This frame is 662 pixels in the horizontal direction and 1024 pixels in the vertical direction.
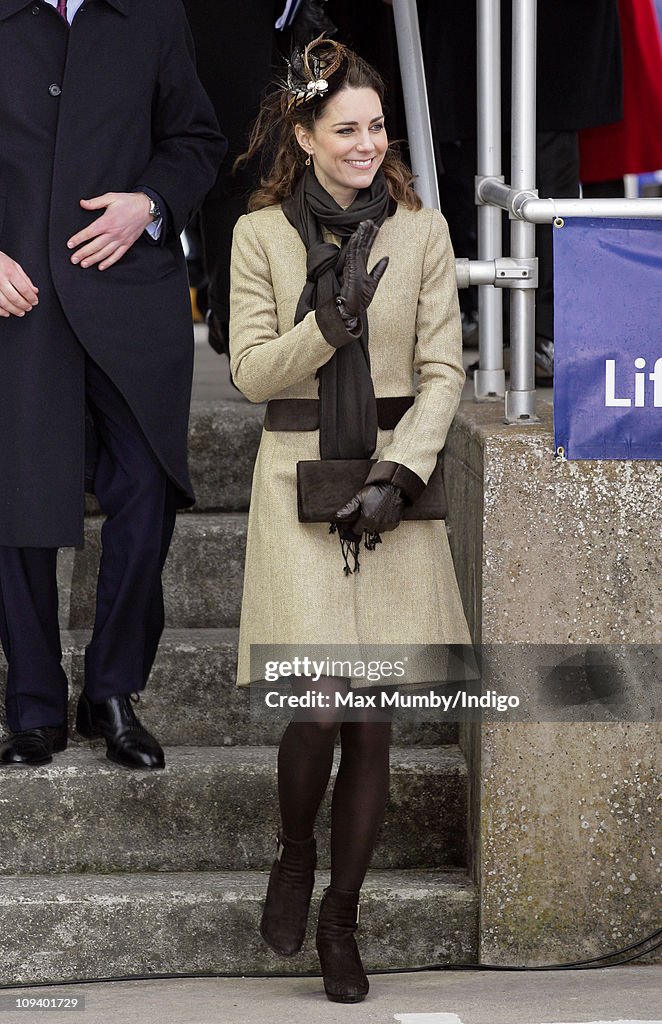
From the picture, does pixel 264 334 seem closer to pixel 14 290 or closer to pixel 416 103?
pixel 14 290

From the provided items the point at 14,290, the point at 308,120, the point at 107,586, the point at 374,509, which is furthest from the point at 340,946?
the point at 308,120

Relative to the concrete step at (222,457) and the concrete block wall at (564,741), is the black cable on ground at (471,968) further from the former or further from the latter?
the concrete step at (222,457)

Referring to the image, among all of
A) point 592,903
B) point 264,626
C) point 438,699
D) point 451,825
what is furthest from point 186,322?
point 592,903

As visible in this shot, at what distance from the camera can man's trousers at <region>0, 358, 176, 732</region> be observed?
142 inches

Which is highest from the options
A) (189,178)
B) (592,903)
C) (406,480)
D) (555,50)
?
(555,50)

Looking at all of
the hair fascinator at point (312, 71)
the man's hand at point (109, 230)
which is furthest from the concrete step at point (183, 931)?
the hair fascinator at point (312, 71)

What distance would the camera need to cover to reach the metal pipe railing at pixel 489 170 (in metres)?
3.97

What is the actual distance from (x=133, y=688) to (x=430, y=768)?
714 mm

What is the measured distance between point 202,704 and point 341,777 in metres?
0.80

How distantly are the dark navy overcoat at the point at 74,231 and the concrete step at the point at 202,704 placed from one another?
0.54 m

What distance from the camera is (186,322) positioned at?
3.65 m

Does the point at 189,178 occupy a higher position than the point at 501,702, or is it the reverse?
the point at 189,178

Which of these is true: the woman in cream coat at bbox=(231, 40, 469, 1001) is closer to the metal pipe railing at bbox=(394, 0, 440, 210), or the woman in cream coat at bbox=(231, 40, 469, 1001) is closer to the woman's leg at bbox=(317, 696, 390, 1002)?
the woman's leg at bbox=(317, 696, 390, 1002)

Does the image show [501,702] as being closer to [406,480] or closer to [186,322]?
[406,480]
